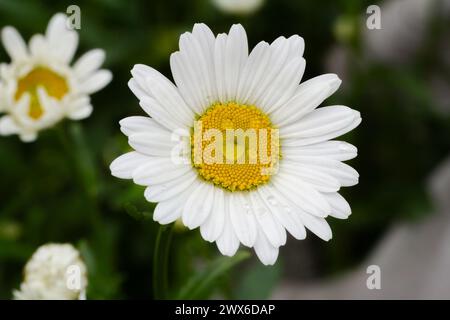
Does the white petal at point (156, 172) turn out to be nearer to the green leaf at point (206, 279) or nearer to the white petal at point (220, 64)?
the white petal at point (220, 64)

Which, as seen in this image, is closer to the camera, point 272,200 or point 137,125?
point 137,125

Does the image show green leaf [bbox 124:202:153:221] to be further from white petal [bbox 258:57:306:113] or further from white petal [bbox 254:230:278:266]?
white petal [bbox 258:57:306:113]

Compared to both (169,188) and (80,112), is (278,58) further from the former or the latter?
(80,112)

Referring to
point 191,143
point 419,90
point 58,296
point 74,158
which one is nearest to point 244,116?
point 191,143

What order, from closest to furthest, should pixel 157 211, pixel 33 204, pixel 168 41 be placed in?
pixel 157 211 → pixel 33 204 → pixel 168 41

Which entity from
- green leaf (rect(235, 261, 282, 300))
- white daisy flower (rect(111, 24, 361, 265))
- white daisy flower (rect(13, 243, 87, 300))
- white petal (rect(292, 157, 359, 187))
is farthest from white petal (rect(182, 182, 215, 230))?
green leaf (rect(235, 261, 282, 300))

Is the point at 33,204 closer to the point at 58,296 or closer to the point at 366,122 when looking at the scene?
the point at 58,296

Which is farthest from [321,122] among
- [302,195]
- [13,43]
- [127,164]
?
[13,43]
